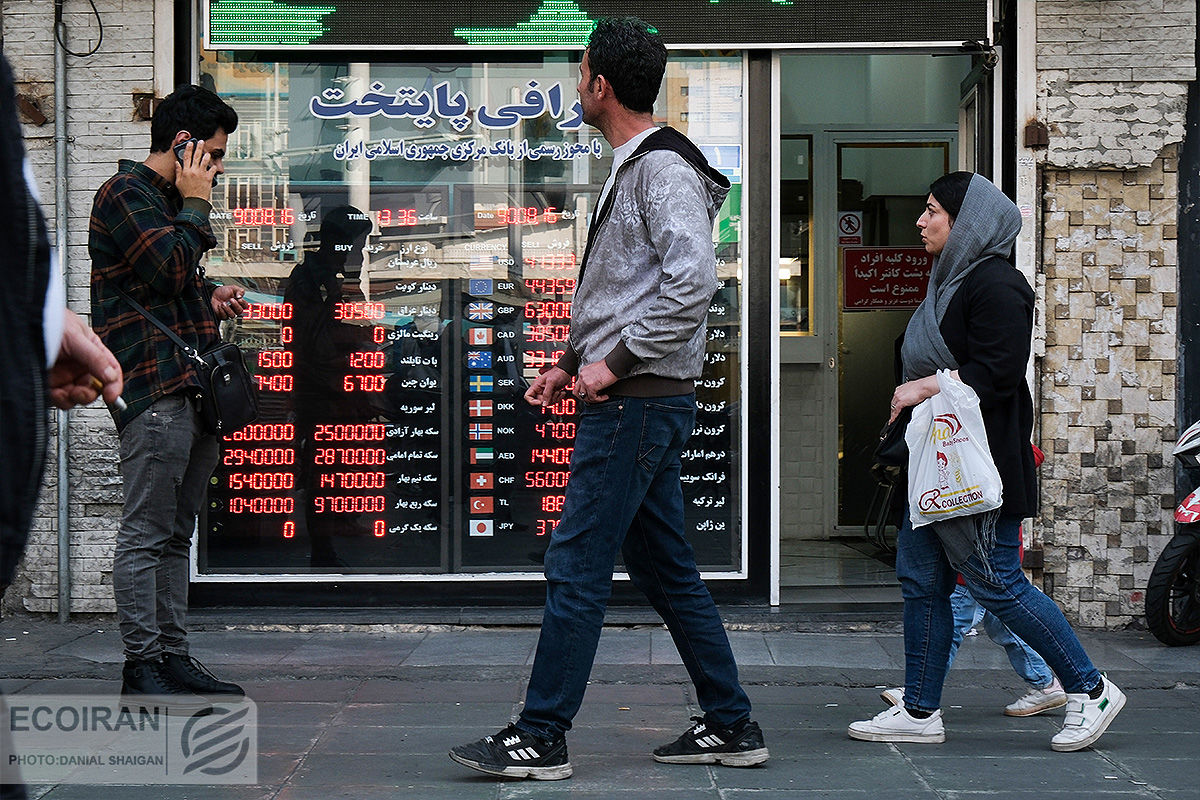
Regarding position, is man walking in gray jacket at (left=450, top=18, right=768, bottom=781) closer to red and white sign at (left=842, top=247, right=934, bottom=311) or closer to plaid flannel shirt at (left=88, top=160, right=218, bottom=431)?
plaid flannel shirt at (left=88, top=160, right=218, bottom=431)

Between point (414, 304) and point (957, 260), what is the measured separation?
3206 millimetres

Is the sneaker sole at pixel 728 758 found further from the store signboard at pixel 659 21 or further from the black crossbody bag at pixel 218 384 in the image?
the store signboard at pixel 659 21

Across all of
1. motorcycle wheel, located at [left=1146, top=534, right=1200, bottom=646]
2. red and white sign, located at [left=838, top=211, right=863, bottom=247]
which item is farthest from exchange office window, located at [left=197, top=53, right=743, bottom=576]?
red and white sign, located at [left=838, top=211, right=863, bottom=247]

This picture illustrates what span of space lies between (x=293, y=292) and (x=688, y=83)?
2.30m

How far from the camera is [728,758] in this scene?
4.01 metres

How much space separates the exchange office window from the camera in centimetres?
670

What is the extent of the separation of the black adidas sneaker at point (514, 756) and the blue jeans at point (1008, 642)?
1.60 meters

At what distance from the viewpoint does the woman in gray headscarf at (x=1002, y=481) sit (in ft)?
13.8

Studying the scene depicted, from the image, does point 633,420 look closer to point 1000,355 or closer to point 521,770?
point 521,770

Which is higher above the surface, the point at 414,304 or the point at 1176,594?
the point at 414,304

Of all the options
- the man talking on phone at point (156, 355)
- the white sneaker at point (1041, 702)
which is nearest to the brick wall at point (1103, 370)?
the white sneaker at point (1041, 702)

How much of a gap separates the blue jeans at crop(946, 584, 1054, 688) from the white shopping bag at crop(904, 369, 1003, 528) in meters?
0.58

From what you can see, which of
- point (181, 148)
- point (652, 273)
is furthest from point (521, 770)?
point (181, 148)

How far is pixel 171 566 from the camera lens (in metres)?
4.57
